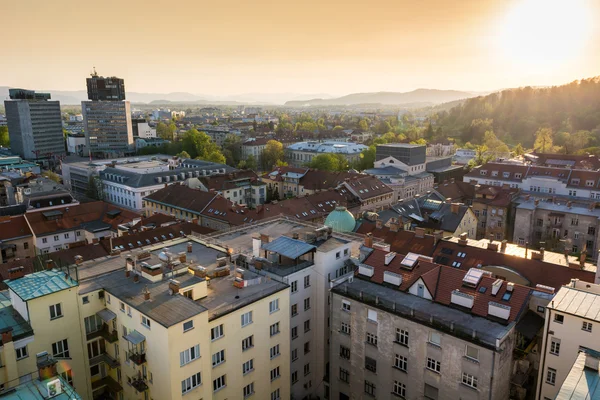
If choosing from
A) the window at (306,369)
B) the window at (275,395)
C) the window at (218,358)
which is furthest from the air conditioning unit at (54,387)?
the window at (306,369)

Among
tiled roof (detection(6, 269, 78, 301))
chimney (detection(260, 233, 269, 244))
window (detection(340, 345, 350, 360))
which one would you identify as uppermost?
tiled roof (detection(6, 269, 78, 301))

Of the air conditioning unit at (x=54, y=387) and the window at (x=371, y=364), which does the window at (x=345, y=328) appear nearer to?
the window at (x=371, y=364)

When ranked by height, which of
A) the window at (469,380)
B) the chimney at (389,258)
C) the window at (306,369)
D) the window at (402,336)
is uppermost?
the chimney at (389,258)

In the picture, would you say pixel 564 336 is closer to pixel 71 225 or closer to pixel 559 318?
pixel 559 318

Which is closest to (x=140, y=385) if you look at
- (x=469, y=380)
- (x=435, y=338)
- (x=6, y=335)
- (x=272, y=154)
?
(x=6, y=335)

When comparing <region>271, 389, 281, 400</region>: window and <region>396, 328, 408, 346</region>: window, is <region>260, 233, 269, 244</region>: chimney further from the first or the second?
<region>396, 328, 408, 346</region>: window

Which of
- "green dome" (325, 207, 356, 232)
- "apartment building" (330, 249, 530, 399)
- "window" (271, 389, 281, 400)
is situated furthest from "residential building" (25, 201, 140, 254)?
"apartment building" (330, 249, 530, 399)
